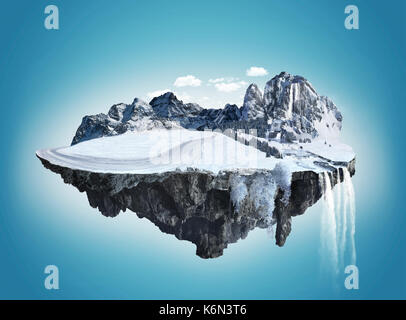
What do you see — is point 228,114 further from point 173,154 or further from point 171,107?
point 173,154

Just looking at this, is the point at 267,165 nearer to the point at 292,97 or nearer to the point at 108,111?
the point at 292,97

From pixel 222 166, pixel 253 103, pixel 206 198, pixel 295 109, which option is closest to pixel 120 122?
pixel 253 103

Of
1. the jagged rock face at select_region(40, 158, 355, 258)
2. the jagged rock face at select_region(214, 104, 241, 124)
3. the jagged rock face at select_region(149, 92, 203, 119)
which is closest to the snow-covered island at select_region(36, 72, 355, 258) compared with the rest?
the jagged rock face at select_region(40, 158, 355, 258)

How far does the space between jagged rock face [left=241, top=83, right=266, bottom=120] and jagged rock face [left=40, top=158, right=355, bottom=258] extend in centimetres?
693

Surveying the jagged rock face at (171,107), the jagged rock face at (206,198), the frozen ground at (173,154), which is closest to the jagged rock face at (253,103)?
the frozen ground at (173,154)

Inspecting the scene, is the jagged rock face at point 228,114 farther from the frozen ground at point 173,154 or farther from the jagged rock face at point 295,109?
the frozen ground at point 173,154

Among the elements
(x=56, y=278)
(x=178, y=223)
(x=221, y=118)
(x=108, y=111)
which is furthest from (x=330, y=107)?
(x=56, y=278)

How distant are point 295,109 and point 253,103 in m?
2.71

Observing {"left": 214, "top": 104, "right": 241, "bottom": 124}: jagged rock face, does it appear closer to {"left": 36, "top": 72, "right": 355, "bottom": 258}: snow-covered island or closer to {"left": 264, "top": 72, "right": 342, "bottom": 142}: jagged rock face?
{"left": 36, "top": 72, "right": 355, "bottom": 258}: snow-covered island

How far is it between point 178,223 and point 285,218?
5636 mm

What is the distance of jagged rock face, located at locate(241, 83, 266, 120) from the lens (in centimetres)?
2914

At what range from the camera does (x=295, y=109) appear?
28.1 meters

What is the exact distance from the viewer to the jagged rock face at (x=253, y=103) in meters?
29.1

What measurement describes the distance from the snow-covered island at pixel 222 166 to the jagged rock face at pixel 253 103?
0.20ft
